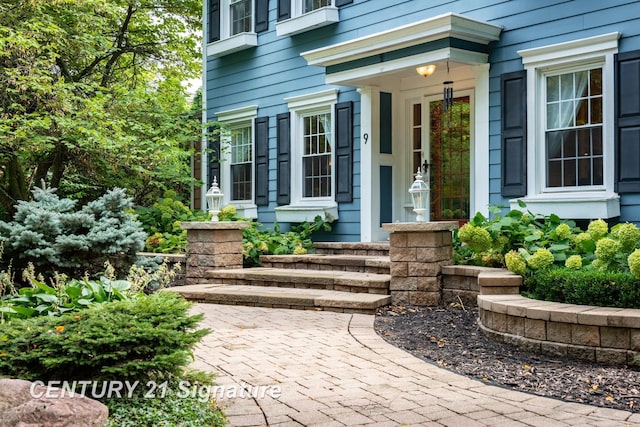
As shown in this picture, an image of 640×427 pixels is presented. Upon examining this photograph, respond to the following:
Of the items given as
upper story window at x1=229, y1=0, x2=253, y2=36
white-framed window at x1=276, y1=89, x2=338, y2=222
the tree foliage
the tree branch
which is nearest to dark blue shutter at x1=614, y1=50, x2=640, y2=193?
white-framed window at x1=276, y1=89, x2=338, y2=222

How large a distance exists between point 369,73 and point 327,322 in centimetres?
376

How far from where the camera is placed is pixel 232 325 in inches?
253

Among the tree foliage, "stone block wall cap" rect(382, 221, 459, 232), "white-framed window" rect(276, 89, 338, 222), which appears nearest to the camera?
"stone block wall cap" rect(382, 221, 459, 232)

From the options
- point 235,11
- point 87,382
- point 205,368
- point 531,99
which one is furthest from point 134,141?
point 87,382

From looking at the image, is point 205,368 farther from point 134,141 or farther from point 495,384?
point 134,141

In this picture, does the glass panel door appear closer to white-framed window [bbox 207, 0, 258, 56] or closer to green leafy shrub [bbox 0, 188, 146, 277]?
white-framed window [bbox 207, 0, 258, 56]

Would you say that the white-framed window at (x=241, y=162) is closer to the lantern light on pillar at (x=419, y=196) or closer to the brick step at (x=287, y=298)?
the brick step at (x=287, y=298)

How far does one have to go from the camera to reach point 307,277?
8.30 m

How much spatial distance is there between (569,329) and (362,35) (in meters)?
6.13

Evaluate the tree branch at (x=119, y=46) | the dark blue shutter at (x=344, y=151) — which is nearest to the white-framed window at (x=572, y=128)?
the dark blue shutter at (x=344, y=151)

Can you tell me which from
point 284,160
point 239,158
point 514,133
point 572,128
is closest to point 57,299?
point 514,133

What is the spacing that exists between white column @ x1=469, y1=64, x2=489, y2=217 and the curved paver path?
3.01 m

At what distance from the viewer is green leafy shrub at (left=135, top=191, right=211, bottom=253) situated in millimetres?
10508

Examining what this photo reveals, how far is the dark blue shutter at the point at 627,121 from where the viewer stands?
7.03 m
